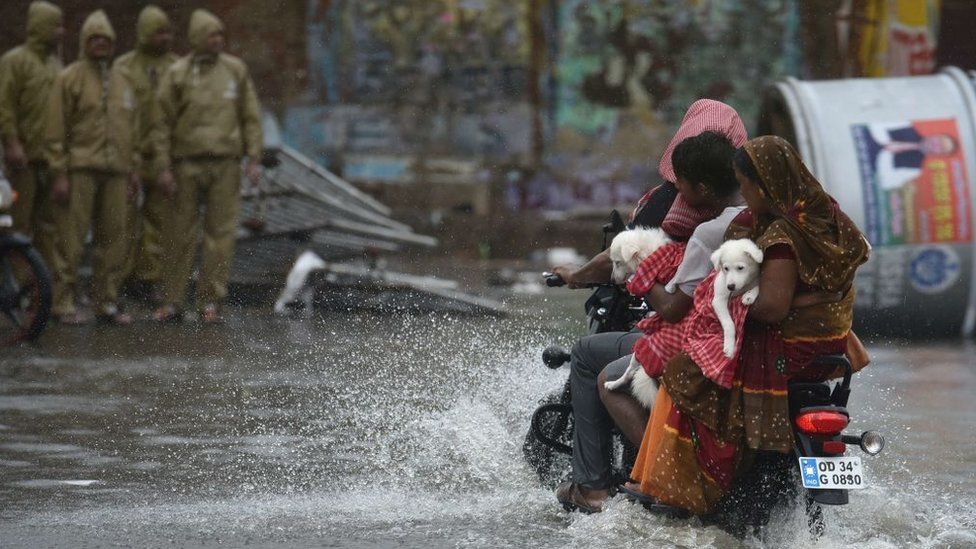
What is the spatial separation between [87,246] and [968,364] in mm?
7495

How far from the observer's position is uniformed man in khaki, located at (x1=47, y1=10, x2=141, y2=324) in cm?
1237

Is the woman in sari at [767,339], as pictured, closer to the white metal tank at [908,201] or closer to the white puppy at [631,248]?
the white puppy at [631,248]

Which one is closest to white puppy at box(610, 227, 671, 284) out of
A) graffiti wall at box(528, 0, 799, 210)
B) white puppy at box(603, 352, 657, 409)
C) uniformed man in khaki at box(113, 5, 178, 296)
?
white puppy at box(603, 352, 657, 409)

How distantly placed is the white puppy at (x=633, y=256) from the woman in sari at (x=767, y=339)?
145mm

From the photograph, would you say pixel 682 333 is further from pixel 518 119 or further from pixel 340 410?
pixel 518 119

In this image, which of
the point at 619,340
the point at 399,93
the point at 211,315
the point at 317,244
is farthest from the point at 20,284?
the point at 399,93

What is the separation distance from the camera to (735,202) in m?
5.68

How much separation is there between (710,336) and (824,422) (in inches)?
16.6

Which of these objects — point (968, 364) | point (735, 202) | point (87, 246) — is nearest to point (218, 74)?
point (87, 246)

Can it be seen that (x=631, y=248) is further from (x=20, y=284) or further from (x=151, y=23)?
(x=151, y=23)

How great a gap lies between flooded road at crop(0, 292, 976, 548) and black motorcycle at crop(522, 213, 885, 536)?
0.23 feet

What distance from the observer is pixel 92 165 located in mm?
12453

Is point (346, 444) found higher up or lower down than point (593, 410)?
lower down

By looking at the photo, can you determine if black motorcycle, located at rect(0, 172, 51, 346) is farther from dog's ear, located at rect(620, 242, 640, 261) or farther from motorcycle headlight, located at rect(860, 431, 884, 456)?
motorcycle headlight, located at rect(860, 431, 884, 456)
